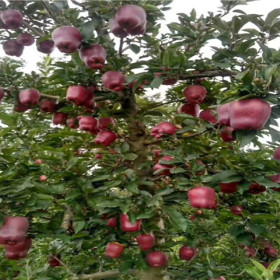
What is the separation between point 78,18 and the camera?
1.99 meters

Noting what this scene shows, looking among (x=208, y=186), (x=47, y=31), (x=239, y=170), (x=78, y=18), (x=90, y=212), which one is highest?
(x=78, y=18)

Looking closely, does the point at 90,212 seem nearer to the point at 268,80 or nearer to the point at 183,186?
the point at 183,186

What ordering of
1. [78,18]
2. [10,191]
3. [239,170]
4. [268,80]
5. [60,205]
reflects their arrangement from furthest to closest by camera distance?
[60,205] → [78,18] → [239,170] → [10,191] → [268,80]

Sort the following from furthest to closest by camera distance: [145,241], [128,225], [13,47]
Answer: [13,47]
[145,241]
[128,225]

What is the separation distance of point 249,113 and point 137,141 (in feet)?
3.48

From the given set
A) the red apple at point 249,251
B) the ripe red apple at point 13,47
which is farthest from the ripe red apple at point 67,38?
the red apple at point 249,251

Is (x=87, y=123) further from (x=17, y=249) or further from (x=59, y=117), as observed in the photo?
(x=17, y=249)

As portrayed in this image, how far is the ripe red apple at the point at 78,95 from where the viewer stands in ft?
6.68

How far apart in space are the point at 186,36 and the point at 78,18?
20.6 inches

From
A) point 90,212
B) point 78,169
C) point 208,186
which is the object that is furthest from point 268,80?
point 90,212

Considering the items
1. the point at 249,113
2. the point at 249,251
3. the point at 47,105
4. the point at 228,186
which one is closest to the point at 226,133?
the point at 228,186

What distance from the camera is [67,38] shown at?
1861 millimetres

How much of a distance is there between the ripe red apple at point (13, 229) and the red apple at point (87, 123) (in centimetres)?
61

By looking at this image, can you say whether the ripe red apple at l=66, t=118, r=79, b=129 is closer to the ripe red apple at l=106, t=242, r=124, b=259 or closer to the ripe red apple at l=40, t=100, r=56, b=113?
the ripe red apple at l=40, t=100, r=56, b=113
